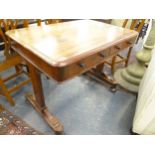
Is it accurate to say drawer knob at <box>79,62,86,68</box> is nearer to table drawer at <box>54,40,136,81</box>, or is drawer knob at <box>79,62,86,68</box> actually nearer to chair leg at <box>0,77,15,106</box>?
table drawer at <box>54,40,136,81</box>

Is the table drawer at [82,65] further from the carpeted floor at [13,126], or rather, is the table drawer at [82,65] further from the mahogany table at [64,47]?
the carpeted floor at [13,126]

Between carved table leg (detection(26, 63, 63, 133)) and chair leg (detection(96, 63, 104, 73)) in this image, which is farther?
chair leg (detection(96, 63, 104, 73))

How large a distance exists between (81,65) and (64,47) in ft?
0.49

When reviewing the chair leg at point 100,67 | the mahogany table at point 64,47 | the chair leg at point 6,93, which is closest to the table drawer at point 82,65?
the mahogany table at point 64,47

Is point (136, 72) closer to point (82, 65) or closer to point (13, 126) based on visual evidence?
point (82, 65)

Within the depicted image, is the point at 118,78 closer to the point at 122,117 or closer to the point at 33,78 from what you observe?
the point at 122,117

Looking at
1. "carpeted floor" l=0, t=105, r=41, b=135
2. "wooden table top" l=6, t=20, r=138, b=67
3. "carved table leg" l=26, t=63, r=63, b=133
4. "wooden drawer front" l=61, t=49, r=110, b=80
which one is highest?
"wooden table top" l=6, t=20, r=138, b=67

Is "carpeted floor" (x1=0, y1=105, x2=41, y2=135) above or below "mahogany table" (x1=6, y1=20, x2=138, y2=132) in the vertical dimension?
below

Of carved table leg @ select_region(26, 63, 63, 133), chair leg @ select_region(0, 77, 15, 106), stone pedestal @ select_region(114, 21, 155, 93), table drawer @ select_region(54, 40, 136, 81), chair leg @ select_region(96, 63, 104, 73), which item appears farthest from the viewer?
chair leg @ select_region(96, 63, 104, 73)

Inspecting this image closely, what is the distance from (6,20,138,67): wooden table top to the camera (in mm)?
751

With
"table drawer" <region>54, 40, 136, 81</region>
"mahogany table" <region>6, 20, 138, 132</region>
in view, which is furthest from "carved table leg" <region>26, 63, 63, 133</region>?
"table drawer" <region>54, 40, 136, 81</region>

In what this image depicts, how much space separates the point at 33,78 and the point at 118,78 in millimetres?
1189
